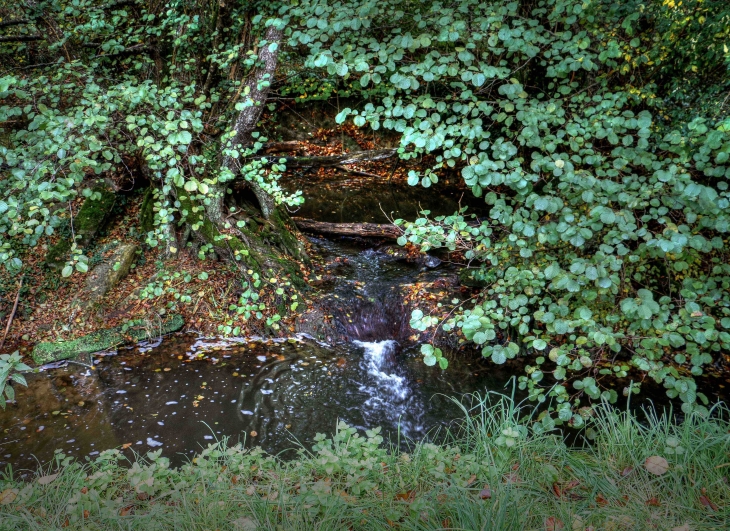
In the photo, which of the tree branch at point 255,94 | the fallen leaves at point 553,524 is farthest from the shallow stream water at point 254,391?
the tree branch at point 255,94

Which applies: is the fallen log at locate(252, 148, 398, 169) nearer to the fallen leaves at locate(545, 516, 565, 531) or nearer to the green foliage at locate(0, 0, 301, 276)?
the green foliage at locate(0, 0, 301, 276)

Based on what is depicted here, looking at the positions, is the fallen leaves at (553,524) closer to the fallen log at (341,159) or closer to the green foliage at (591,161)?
the green foliage at (591,161)


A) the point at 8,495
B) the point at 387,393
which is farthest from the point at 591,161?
the point at 8,495

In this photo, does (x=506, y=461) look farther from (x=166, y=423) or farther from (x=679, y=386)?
(x=166, y=423)

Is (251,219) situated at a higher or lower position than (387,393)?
higher

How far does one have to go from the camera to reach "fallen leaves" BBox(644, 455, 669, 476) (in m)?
2.66

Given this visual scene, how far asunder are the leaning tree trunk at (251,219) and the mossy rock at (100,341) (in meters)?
1.24

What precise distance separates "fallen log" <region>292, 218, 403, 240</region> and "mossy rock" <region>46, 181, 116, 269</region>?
2871 mm

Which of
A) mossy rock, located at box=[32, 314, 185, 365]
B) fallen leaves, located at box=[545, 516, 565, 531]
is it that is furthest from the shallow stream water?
fallen leaves, located at box=[545, 516, 565, 531]

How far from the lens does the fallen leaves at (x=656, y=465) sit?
105 inches

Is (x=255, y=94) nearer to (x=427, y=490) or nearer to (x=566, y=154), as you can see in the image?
(x=566, y=154)

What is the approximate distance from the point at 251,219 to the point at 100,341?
8.57 ft

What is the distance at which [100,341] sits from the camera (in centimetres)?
573

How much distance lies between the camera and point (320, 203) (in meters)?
10.1
